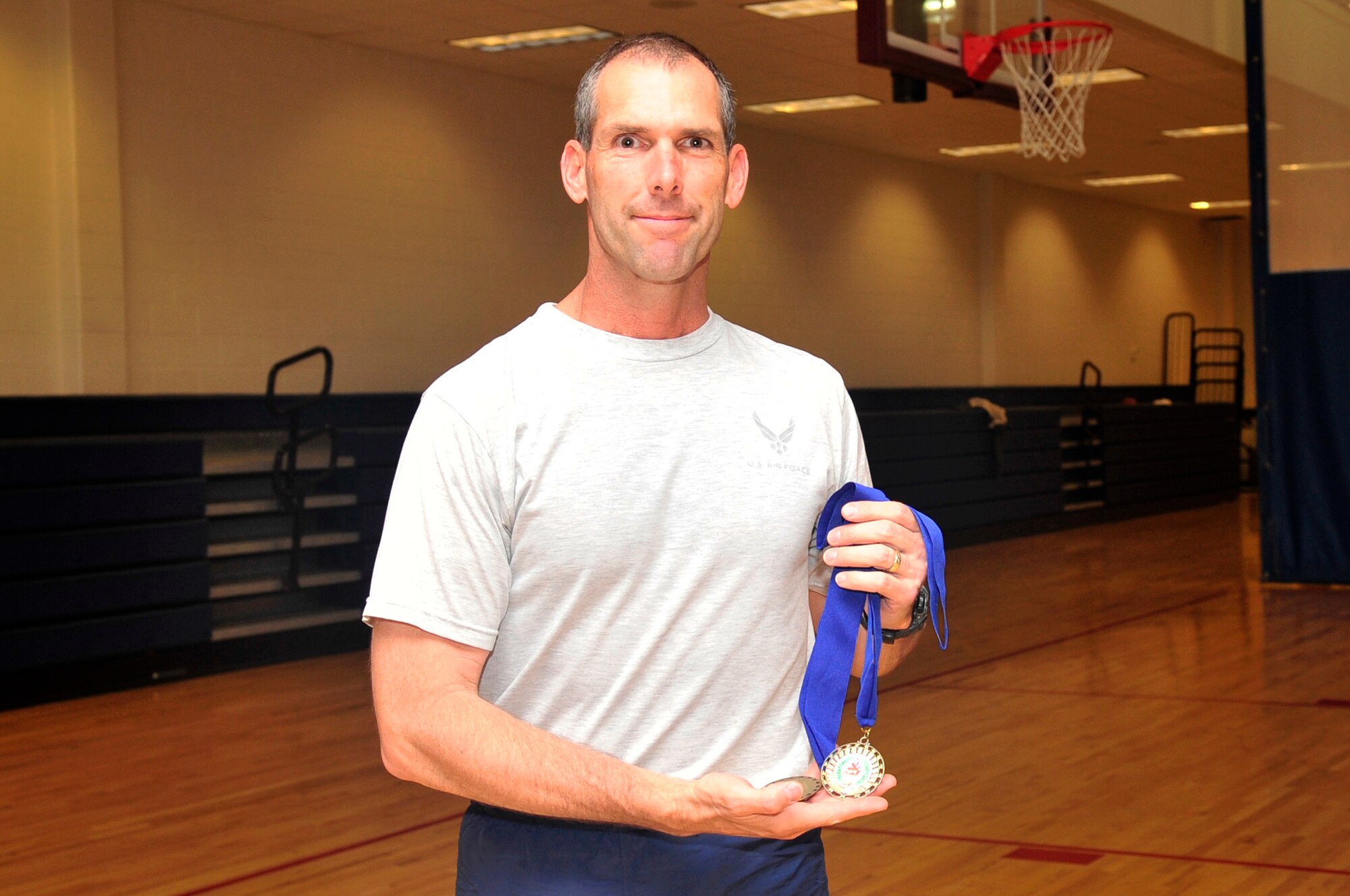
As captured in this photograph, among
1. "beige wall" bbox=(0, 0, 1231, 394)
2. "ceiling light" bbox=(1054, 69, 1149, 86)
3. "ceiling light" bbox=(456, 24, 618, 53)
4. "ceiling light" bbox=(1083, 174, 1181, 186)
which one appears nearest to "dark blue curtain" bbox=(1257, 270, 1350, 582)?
"ceiling light" bbox=(1054, 69, 1149, 86)

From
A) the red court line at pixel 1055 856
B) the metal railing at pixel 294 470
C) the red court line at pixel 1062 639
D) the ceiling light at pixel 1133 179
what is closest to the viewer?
the red court line at pixel 1055 856

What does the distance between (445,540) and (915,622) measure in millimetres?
466

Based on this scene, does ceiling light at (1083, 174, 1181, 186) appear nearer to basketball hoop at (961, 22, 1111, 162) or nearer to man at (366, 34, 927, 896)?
basketball hoop at (961, 22, 1111, 162)

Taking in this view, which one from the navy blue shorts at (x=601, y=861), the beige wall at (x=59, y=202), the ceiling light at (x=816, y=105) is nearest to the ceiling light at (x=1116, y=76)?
the ceiling light at (x=816, y=105)

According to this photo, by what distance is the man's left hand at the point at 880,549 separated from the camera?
1242 mm

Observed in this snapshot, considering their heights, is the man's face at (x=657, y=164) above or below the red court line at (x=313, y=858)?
above

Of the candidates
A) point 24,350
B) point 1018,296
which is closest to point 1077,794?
point 24,350

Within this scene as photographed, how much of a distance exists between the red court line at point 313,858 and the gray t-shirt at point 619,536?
7.08ft

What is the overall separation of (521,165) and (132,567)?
4103 millimetres

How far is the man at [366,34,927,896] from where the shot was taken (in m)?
1.22

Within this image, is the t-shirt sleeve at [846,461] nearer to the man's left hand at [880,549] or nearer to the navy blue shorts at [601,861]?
the man's left hand at [880,549]

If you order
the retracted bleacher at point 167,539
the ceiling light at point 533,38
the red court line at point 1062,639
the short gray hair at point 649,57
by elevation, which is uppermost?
the ceiling light at point 533,38

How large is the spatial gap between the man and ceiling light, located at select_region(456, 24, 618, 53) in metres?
7.03

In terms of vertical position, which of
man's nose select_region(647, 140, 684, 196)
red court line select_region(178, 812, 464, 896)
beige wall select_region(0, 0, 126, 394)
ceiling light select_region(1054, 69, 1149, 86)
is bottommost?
red court line select_region(178, 812, 464, 896)
